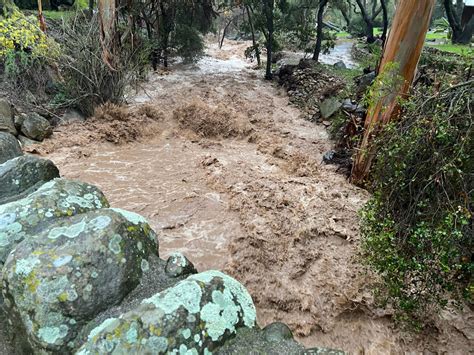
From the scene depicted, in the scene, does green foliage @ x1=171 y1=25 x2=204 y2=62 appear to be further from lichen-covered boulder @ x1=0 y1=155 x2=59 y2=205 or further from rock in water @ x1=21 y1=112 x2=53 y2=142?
lichen-covered boulder @ x1=0 y1=155 x2=59 y2=205

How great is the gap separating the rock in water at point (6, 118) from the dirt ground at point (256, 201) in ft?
2.32

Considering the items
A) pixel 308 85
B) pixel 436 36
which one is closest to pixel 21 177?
pixel 308 85

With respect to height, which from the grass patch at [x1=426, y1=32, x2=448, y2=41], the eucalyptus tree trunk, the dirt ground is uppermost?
the grass patch at [x1=426, y1=32, x2=448, y2=41]

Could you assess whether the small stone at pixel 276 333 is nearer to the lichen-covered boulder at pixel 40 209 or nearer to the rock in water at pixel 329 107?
the lichen-covered boulder at pixel 40 209

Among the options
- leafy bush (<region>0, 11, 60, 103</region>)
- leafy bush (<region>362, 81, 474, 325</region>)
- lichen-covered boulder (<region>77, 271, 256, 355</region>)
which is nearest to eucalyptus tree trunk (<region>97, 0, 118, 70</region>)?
leafy bush (<region>0, 11, 60, 103</region>)

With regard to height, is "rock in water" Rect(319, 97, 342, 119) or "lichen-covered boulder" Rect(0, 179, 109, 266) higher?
"lichen-covered boulder" Rect(0, 179, 109, 266)

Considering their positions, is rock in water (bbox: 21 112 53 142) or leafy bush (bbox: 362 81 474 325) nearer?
leafy bush (bbox: 362 81 474 325)

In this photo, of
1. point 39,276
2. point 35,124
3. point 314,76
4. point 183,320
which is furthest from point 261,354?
point 314,76

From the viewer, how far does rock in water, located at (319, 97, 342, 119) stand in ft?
27.9

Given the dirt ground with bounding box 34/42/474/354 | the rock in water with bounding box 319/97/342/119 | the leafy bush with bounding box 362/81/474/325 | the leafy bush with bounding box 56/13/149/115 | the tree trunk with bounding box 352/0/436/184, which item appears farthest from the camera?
the rock in water with bounding box 319/97/342/119

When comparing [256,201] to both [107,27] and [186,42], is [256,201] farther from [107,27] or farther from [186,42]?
[186,42]

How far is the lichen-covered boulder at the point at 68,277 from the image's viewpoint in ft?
5.56

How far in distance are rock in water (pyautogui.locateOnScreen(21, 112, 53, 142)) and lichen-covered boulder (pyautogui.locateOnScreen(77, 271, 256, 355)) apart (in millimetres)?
6605

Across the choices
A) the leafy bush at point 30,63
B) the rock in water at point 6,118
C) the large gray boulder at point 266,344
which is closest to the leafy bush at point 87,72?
the leafy bush at point 30,63
